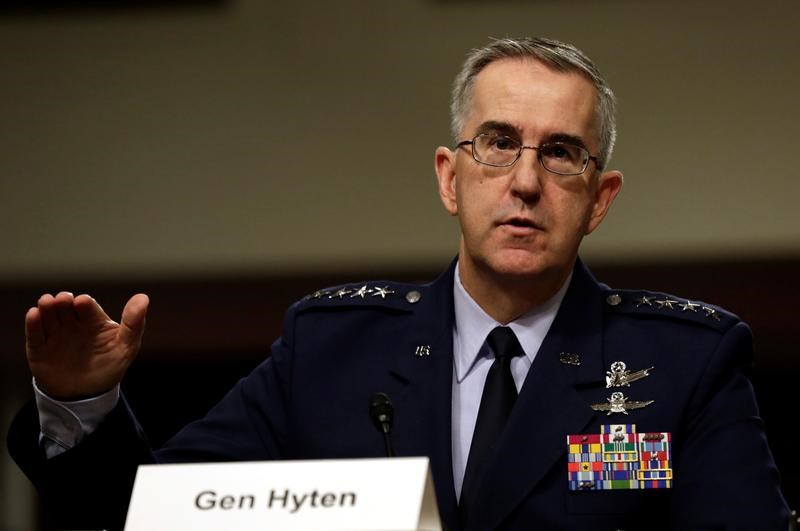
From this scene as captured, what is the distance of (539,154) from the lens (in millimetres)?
2518

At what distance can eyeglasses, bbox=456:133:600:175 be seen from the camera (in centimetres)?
253

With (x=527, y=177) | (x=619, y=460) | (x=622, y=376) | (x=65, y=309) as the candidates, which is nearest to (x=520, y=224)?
(x=527, y=177)

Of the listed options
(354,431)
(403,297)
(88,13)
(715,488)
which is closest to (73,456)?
(354,431)

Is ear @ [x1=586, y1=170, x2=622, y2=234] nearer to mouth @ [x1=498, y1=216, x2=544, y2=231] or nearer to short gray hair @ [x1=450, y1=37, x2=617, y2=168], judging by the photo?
short gray hair @ [x1=450, y1=37, x2=617, y2=168]

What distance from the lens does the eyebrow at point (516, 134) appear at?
8.27 feet

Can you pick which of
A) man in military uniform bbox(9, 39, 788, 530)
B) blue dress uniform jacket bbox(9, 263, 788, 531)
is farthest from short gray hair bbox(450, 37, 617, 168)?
blue dress uniform jacket bbox(9, 263, 788, 531)

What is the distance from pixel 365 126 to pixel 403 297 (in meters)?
2.46

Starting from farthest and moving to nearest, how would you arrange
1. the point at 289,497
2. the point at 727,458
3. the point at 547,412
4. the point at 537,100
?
the point at 537,100, the point at 547,412, the point at 727,458, the point at 289,497

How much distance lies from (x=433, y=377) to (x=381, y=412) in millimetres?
381

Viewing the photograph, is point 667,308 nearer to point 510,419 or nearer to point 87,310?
point 510,419

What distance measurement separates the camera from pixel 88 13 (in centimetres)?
527

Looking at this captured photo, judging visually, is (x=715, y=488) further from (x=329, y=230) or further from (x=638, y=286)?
(x=329, y=230)

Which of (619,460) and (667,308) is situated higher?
(667,308)

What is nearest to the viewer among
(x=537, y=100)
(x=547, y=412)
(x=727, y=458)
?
(x=727, y=458)
